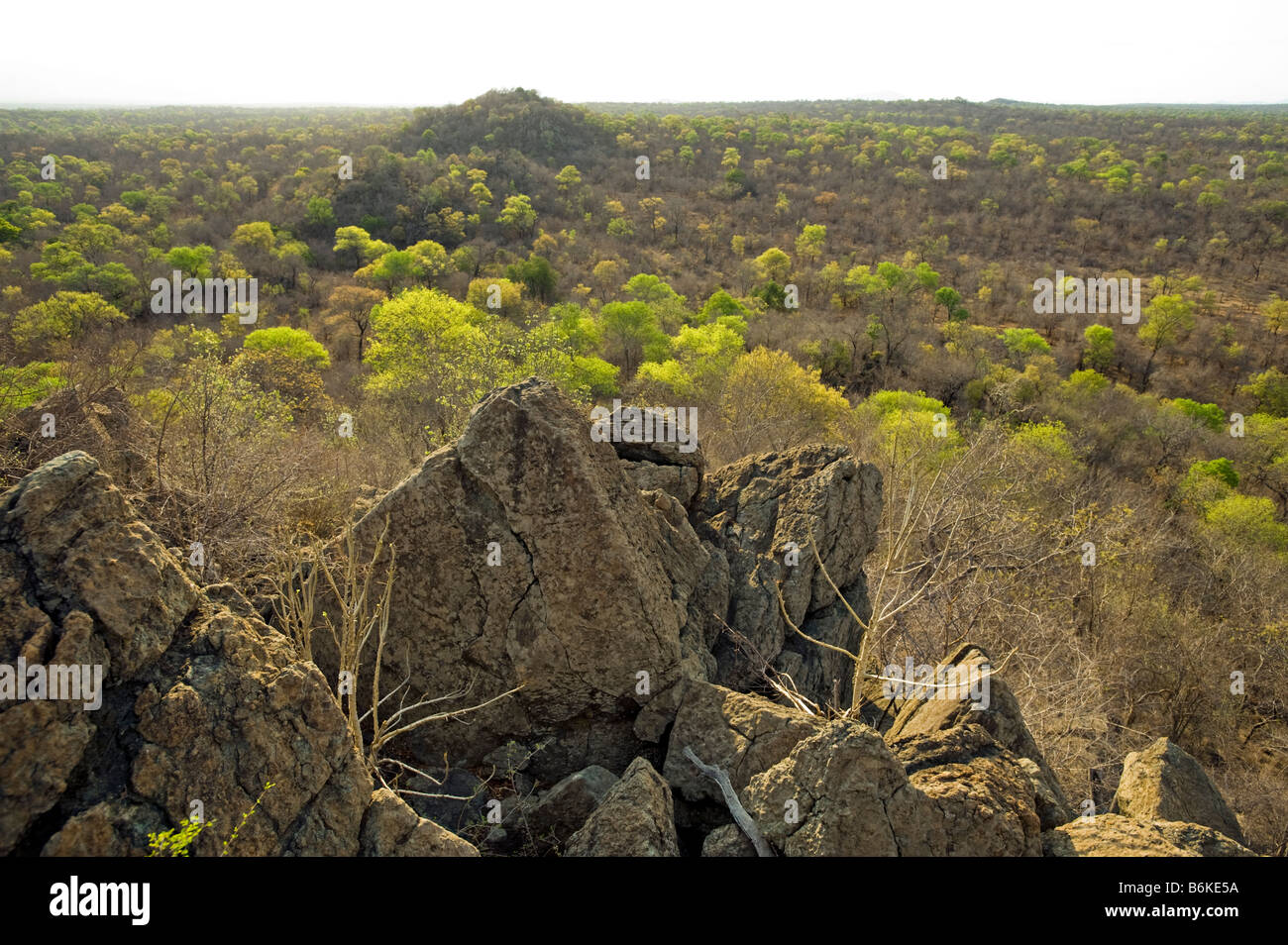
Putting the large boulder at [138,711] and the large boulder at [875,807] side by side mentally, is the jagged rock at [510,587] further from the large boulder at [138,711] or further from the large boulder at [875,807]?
the large boulder at [875,807]

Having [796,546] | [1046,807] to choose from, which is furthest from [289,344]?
[1046,807]

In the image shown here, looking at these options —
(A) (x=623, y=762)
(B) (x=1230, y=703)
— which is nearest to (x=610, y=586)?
(A) (x=623, y=762)

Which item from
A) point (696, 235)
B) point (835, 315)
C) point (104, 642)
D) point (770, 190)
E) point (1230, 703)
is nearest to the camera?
point (104, 642)

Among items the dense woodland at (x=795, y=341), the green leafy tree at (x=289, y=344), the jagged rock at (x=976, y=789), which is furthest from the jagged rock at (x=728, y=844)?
the green leafy tree at (x=289, y=344)

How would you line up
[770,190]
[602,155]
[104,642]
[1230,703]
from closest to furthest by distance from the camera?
[104,642], [1230,703], [770,190], [602,155]

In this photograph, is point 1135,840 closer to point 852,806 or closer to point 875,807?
point 875,807

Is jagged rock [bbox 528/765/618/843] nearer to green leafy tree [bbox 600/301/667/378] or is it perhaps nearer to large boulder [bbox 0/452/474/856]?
large boulder [bbox 0/452/474/856]

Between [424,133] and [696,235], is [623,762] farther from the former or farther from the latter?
[424,133]
